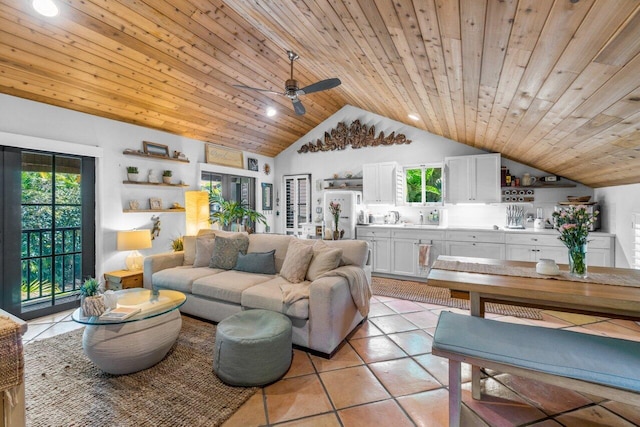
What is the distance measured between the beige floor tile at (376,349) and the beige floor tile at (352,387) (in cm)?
20

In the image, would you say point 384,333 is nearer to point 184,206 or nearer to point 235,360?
point 235,360

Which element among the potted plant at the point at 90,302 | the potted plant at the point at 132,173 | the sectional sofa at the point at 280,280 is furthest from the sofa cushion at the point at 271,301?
the potted plant at the point at 132,173

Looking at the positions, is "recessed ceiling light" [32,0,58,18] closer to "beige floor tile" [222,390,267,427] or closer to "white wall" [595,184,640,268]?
"beige floor tile" [222,390,267,427]

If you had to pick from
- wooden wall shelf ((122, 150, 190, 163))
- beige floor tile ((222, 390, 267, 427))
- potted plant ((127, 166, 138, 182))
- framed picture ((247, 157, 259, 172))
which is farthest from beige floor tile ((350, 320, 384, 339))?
framed picture ((247, 157, 259, 172))

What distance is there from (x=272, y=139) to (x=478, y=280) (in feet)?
17.8

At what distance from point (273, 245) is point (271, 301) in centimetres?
107

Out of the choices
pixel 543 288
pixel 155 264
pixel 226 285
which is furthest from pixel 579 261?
pixel 155 264

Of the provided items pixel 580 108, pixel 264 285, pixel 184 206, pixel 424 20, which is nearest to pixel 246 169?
pixel 184 206

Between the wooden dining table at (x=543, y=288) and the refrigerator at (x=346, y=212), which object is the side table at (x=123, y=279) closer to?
the refrigerator at (x=346, y=212)

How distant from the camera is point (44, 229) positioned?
3590 millimetres

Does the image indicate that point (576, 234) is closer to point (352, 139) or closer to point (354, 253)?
point (354, 253)

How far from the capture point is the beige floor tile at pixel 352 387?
2.04m

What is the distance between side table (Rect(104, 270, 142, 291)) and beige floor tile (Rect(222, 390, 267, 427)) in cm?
276

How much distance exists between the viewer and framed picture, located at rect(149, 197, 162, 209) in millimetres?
4625
